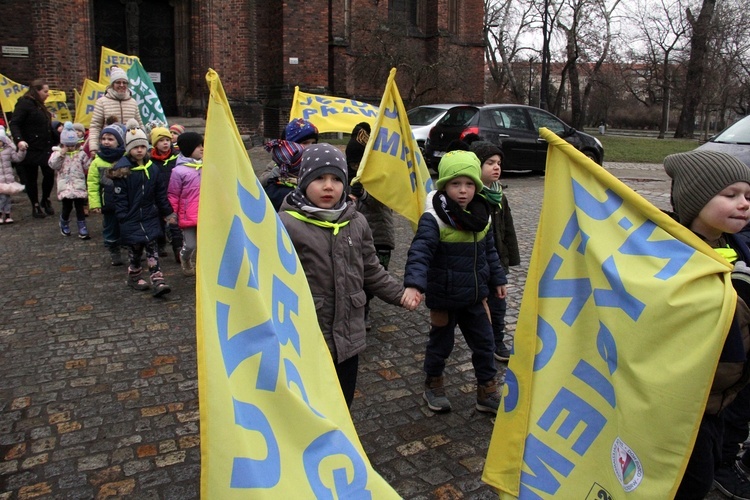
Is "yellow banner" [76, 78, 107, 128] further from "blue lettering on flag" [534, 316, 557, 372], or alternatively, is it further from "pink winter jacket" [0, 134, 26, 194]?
"blue lettering on flag" [534, 316, 557, 372]

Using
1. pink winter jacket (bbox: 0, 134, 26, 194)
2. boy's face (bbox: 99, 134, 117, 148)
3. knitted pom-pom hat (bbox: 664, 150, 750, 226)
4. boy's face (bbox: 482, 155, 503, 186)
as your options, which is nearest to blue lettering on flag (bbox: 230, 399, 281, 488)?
knitted pom-pom hat (bbox: 664, 150, 750, 226)

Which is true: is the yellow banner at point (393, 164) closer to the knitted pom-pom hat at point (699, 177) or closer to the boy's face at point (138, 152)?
the knitted pom-pom hat at point (699, 177)

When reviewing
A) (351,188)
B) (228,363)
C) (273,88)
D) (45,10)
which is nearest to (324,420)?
(228,363)

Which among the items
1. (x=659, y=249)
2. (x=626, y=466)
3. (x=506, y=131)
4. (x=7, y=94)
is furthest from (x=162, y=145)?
(x=506, y=131)

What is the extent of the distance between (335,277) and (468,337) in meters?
1.20

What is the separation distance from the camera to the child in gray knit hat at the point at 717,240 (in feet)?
7.15

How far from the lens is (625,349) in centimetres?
221

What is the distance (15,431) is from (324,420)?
2.33 m

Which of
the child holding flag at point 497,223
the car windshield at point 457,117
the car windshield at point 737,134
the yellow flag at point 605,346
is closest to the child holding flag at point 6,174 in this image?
the child holding flag at point 497,223

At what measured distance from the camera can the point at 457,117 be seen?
14594mm

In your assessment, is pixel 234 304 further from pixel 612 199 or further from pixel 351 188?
pixel 351 188

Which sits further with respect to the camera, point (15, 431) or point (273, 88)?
point (273, 88)

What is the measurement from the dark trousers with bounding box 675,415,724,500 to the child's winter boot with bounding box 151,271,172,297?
4902mm

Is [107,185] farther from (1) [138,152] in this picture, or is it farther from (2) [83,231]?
(2) [83,231]
